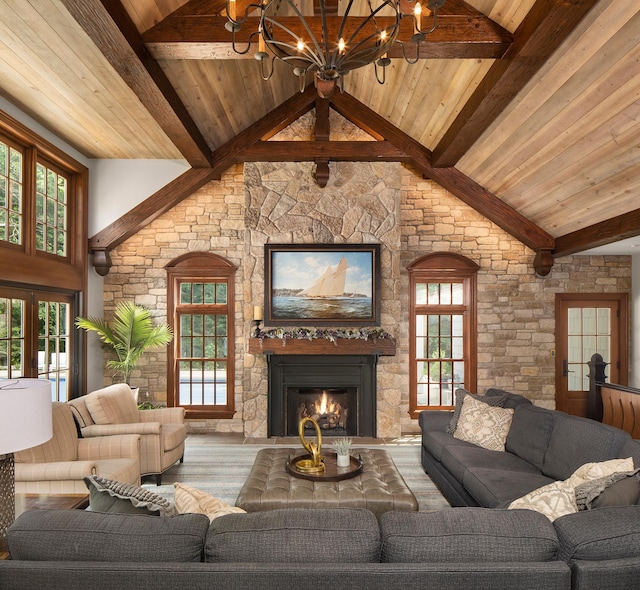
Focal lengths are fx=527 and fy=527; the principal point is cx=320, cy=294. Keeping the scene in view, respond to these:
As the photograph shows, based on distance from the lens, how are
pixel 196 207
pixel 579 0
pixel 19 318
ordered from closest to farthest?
1. pixel 579 0
2. pixel 19 318
3. pixel 196 207

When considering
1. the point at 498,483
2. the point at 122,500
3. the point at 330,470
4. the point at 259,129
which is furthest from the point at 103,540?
the point at 259,129

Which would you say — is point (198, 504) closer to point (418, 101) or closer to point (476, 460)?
point (476, 460)

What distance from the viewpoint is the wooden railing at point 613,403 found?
5.74 m

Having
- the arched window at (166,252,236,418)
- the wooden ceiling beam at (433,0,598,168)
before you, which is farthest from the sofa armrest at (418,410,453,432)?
the arched window at (166,252,236,418)

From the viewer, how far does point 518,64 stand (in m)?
3.92

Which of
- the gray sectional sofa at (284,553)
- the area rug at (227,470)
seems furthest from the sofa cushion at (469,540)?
the area rug at (227,470)

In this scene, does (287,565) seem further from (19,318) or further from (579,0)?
(19,318)

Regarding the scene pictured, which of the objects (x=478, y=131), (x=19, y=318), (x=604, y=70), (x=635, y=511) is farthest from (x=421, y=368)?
(x=635, y=511)

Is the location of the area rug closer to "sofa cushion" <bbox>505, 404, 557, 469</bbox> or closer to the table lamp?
"sofa cushion" <bbox>505, 404, 557, 469</bbox>

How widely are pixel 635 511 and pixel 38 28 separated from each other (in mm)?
4374

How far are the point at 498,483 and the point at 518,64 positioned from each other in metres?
2.99

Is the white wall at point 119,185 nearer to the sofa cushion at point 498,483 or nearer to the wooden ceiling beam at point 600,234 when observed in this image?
the wooden ceiling beam at point 600,234

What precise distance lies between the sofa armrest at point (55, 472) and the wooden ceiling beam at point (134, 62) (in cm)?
284

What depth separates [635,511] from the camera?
1928 millimetres
